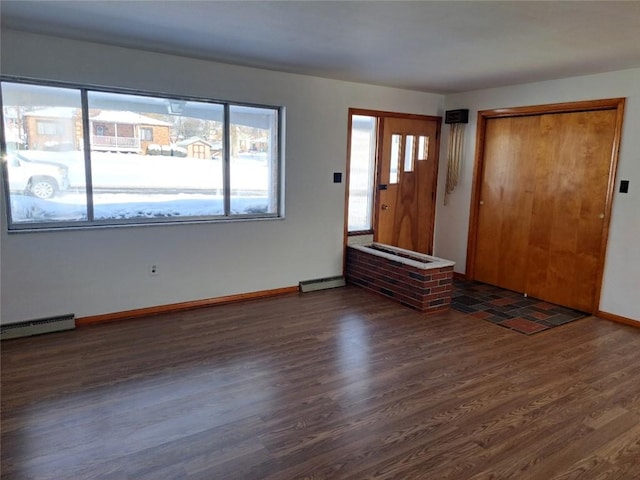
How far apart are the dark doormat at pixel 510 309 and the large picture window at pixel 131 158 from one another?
7.43ft

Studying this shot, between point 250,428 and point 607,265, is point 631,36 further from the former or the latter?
point 250,428

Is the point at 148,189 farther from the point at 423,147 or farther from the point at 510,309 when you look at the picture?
the point at 510,309

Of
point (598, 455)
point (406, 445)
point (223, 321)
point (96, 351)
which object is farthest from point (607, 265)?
point (96, 351)

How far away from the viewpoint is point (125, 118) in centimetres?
385

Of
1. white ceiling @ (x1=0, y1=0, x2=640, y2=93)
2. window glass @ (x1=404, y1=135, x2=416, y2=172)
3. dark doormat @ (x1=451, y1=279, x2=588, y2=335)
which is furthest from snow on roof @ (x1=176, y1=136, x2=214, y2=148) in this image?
dark doormat @ (x1=451, y1=279, x2=588, y2=335)

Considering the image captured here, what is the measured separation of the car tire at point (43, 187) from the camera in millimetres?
3508

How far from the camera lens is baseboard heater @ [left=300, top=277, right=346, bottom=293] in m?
4.93

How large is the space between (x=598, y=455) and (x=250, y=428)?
1797 mm

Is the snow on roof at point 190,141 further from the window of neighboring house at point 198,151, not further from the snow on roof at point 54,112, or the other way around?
the snow on roof at point 54,112

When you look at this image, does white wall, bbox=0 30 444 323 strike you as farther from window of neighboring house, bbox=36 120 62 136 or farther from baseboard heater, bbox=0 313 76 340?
window of neighboring house, bbox=36 120 62 136

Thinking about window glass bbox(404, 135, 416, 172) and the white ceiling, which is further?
window glass bbox(404, 135, 416, 172)

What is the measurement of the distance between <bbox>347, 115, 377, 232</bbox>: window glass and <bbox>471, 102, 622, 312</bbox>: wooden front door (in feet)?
4.41

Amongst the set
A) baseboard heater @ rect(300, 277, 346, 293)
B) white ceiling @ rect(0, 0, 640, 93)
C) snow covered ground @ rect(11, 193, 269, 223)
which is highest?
white ceiling @ rect(0, 0, 640, 93)

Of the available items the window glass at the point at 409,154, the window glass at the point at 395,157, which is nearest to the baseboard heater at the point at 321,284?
the window glass at the point at 395,157
